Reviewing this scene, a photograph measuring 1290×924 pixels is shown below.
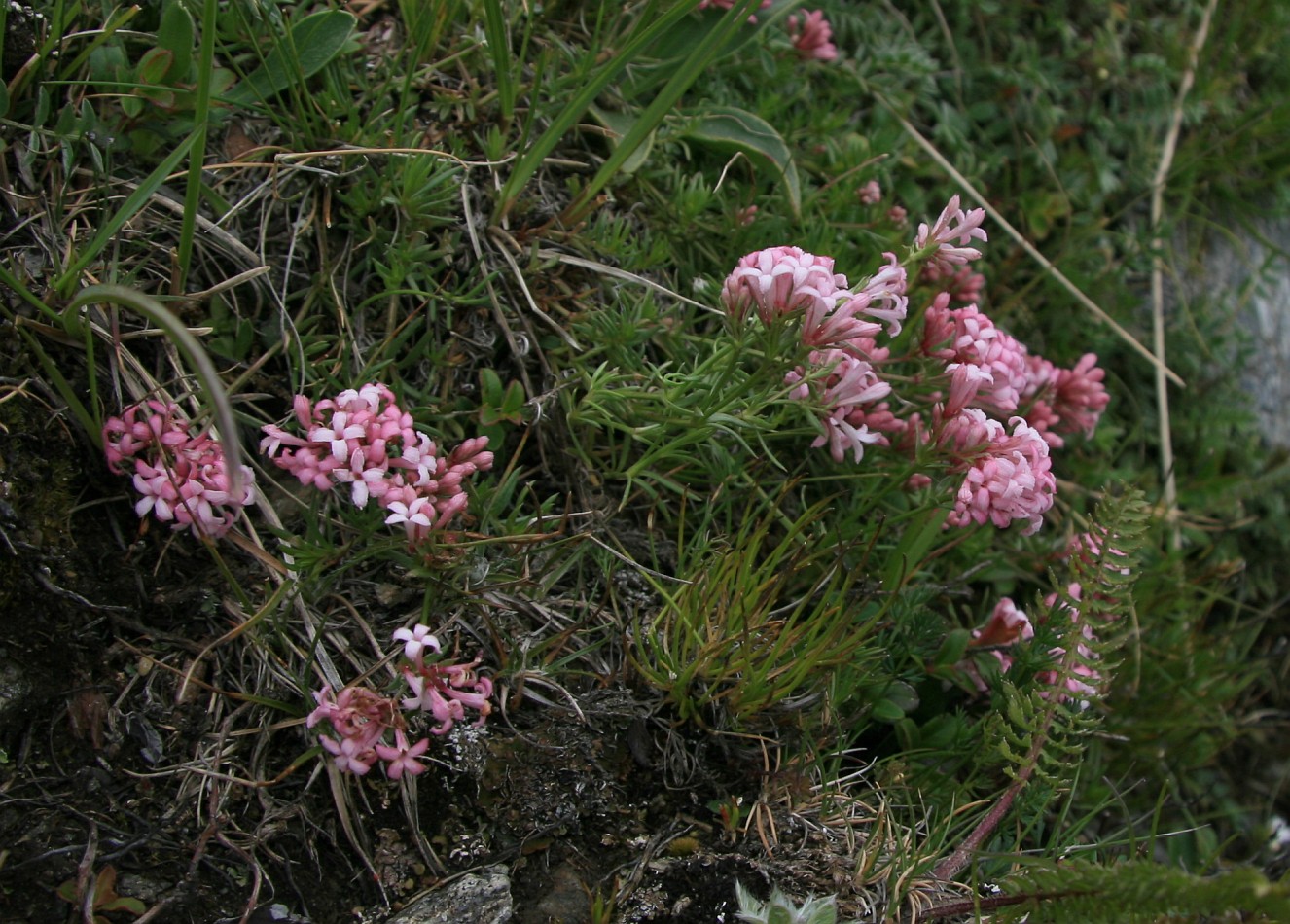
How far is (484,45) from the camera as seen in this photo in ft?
9.07

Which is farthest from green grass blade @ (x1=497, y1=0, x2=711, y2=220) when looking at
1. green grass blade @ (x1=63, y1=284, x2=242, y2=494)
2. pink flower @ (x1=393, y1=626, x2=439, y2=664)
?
pink flower @ (x1=393, y1=626, x2=439, y2=664)

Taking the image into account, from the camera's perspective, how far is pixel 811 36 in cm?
326

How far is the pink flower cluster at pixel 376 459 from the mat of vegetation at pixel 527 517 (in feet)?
0.03

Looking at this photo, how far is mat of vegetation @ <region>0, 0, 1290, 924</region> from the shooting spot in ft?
6.61

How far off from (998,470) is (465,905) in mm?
1414

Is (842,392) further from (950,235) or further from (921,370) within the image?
(921,370)

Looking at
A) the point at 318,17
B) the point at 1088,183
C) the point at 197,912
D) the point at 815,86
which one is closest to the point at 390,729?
the point at 197,912

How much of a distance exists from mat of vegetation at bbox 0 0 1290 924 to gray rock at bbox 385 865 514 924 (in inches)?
0.4

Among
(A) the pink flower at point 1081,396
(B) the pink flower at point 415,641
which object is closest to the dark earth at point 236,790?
(B) the pink flower at point 415,641

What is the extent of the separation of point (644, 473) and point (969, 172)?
1855mm

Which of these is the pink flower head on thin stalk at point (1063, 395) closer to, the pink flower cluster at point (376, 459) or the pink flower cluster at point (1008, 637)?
the pink flower cluster at point (1008, 637)

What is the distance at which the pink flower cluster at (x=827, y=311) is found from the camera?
2.10 meters

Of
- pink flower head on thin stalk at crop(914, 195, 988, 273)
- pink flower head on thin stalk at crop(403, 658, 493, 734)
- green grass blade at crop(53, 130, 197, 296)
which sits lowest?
pink flower head on thin stalk at crop(403, 658, 493, 734)

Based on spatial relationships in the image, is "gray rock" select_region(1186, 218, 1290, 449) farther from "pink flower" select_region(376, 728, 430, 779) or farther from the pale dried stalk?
"pink flower" select_region(376, 728, 430, 779)
